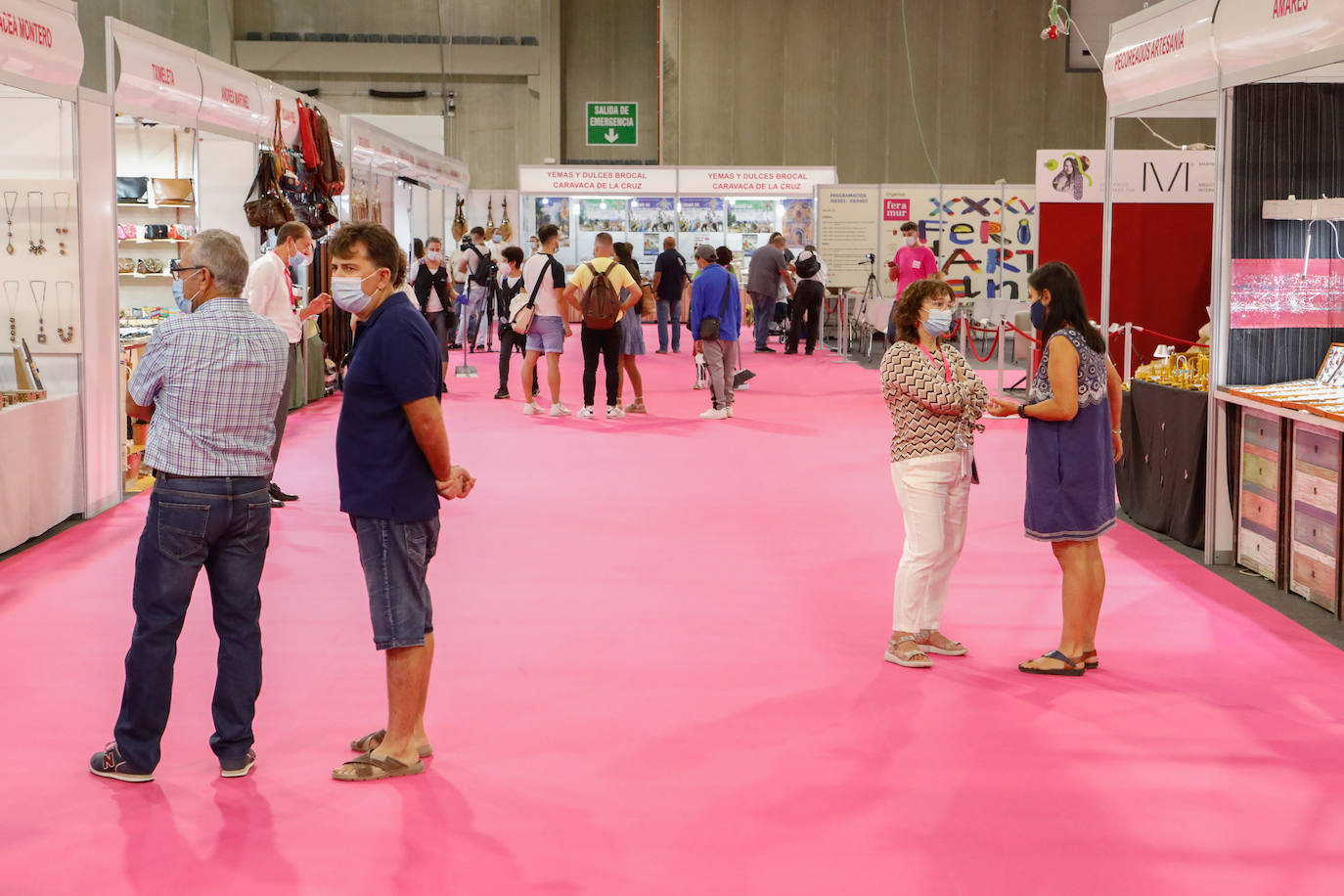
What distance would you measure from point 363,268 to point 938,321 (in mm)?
1957

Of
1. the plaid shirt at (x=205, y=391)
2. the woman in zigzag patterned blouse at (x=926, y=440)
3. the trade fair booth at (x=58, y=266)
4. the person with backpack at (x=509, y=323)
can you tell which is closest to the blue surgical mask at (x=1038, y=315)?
the woman in zigzag patterned blouse at (x=926, y=440)

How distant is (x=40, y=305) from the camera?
7102 mm

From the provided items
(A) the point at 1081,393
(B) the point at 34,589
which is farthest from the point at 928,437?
(B) the point at 34,589

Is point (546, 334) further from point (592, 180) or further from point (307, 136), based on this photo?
point (592, 180)

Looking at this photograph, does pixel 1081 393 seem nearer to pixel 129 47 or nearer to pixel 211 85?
pixel 129 47

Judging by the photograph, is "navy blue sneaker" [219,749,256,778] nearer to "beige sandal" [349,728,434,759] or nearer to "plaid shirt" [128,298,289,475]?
"beige sandal" [349,728,434,759]

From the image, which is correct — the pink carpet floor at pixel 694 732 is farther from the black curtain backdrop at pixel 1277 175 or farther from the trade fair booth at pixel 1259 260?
the black curtain backdrop at pixel 1277 175

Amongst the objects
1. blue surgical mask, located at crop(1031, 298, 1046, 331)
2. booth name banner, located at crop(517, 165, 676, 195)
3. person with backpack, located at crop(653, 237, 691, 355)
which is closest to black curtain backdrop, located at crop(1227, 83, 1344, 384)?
blue surgical mask, located at crop(1031, 298, 1046, 331)

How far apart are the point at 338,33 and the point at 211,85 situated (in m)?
18.5

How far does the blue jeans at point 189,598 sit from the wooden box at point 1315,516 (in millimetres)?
3934

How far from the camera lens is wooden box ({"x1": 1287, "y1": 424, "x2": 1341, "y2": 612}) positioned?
532cm

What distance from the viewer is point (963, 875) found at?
3.03 m

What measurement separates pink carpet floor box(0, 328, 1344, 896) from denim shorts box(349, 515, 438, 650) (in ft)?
1.35

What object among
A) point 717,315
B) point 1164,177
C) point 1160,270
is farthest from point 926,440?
point 1164,177
